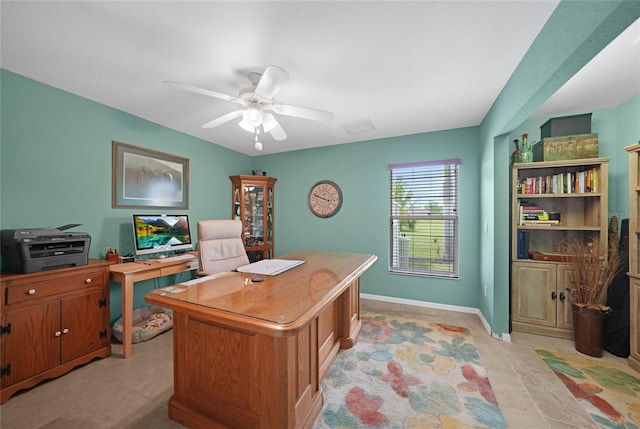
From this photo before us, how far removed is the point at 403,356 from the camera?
2119 mm

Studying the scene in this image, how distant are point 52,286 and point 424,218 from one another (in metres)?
3.82

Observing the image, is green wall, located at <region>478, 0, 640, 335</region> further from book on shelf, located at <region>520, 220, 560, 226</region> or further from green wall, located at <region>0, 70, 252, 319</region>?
green wall, located at <region>0, 70, 252, 319</region>

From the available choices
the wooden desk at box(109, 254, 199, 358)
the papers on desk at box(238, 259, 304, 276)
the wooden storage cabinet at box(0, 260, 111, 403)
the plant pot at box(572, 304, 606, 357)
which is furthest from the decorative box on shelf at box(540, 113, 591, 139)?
the wooden storage cabinet at box(0, 260, 111, 403)

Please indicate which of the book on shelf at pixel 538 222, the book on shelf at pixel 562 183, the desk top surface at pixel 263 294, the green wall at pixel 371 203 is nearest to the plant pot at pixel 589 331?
the book on shelf at pixel 538 222

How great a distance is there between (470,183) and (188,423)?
3.55 m

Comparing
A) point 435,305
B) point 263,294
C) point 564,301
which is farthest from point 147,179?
point 564,301

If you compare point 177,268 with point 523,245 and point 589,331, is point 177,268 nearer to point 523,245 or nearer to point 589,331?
point 523,245

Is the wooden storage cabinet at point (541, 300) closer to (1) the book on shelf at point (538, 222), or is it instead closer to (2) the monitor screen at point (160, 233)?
(1) the book on shelf at point (538, 222)

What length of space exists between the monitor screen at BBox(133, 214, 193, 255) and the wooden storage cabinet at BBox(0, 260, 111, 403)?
1.48 feet

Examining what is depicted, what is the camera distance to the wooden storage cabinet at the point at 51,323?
1634 millimetres

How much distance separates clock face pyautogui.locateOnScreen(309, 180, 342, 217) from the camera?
12.6 feet

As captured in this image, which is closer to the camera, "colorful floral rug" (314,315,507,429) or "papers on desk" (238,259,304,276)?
"colorful floral rug" (314,315,507,429)

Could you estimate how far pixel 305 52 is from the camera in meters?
1.65

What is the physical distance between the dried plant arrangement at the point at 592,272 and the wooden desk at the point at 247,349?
230 cm
